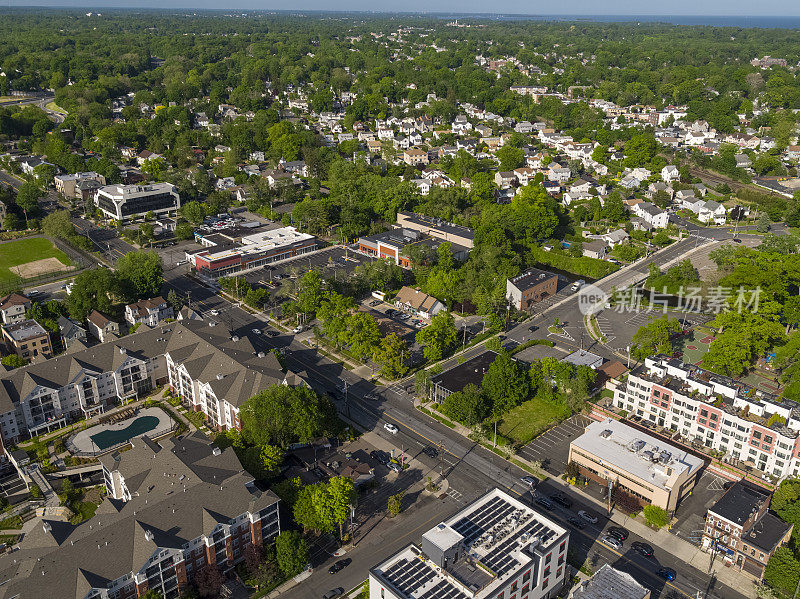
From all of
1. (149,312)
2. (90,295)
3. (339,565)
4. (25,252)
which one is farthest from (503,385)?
(25,252)

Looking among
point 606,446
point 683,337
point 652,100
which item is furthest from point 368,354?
point 652,100

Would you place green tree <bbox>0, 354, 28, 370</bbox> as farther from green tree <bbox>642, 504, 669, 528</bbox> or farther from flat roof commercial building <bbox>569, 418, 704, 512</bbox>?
green tree <bbox>642, 504, 669, 528</bbox>

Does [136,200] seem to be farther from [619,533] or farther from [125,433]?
[619,533]

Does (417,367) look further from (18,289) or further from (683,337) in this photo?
(18,289)

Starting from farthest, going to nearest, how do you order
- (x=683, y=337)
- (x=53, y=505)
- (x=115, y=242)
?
(x=115, y=242)
(x=683, y=337)
(x=53, y=505)

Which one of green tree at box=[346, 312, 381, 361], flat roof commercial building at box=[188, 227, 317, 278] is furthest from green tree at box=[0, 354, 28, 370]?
green tree at box=[346, 312, 381, 361]

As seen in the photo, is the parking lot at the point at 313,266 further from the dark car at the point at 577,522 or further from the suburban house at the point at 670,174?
the suburban house at the point at 670,174

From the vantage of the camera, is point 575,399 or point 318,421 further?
point 575,399
